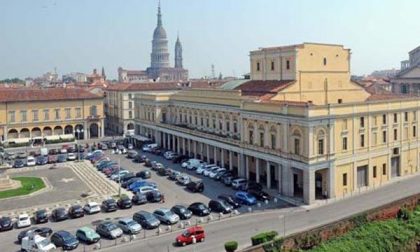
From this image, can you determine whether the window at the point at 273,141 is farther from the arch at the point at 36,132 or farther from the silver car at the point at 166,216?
the arch at the point at 36,132

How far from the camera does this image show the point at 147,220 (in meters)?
35.7

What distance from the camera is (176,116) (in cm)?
7269

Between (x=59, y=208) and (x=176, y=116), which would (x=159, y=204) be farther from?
(x=176, y=116)

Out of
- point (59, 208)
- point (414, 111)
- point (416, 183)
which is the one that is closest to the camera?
point (59, 208)

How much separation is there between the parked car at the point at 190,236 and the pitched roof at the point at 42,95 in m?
57.0

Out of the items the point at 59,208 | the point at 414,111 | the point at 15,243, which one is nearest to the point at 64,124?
the point at 59,208

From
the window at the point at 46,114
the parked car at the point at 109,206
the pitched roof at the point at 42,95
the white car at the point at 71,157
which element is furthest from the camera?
the window at the point at 46,114

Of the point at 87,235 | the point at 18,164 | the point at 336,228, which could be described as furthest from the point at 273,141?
the point at 18,164

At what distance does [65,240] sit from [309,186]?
67.3ft

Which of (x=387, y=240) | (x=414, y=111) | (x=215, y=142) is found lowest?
(x=387, y=240)

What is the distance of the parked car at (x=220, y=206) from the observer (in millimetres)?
38781

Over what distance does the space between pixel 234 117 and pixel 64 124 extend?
39.9 m

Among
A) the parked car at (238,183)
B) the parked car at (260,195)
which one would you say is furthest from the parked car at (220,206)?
the parked car at (238,183)

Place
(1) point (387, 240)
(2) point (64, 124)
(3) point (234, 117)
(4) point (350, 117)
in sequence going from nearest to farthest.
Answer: (1) point (387, 240)
(4) point (350, 117)
(3) point (234, 117)
(2) point (64, 124)
